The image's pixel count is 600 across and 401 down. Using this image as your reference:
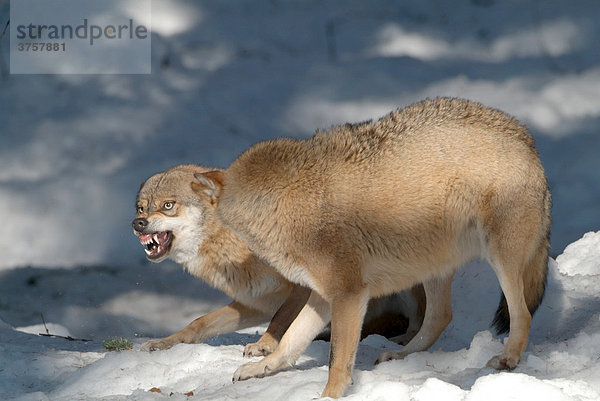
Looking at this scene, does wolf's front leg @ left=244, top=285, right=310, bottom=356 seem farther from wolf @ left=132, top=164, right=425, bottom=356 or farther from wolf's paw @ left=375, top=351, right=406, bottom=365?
wolf's paw @ left=375, top=351, right=406, bottom=365

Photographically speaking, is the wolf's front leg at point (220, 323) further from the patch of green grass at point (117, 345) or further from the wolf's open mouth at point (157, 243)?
the wolf's open mouth at point (157, 243)

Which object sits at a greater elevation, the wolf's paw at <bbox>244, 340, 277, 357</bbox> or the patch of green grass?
the wolf's paw at <bbox>244, 340, 277, 357</bbox>

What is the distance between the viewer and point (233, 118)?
29.6ft

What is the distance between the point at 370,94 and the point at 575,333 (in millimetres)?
4676

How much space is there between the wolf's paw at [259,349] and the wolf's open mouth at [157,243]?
2.97ft

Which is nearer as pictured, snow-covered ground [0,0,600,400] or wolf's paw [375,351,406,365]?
wolf's paw [375,351,406,365]

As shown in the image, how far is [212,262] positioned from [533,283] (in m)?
2.28

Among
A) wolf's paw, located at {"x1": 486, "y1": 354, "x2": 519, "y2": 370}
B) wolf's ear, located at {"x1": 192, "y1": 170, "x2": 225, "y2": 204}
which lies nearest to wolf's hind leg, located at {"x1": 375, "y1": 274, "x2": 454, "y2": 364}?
wolf's paw, located at {"x1": 486, "y1": 354, "x2": 519, "y2": 370}

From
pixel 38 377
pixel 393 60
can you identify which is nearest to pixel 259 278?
pixel 38 377

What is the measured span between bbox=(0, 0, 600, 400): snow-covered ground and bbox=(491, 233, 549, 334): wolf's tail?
66cm

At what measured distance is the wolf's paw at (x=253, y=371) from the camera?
14.9 feet

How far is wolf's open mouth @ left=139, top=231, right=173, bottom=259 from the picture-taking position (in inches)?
208

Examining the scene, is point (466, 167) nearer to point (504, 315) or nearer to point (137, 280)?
point (504, 315)

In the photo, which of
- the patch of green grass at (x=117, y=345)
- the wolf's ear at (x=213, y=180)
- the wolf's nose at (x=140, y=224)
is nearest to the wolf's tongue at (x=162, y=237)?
the wolf's nose at (x=140, y=224)
